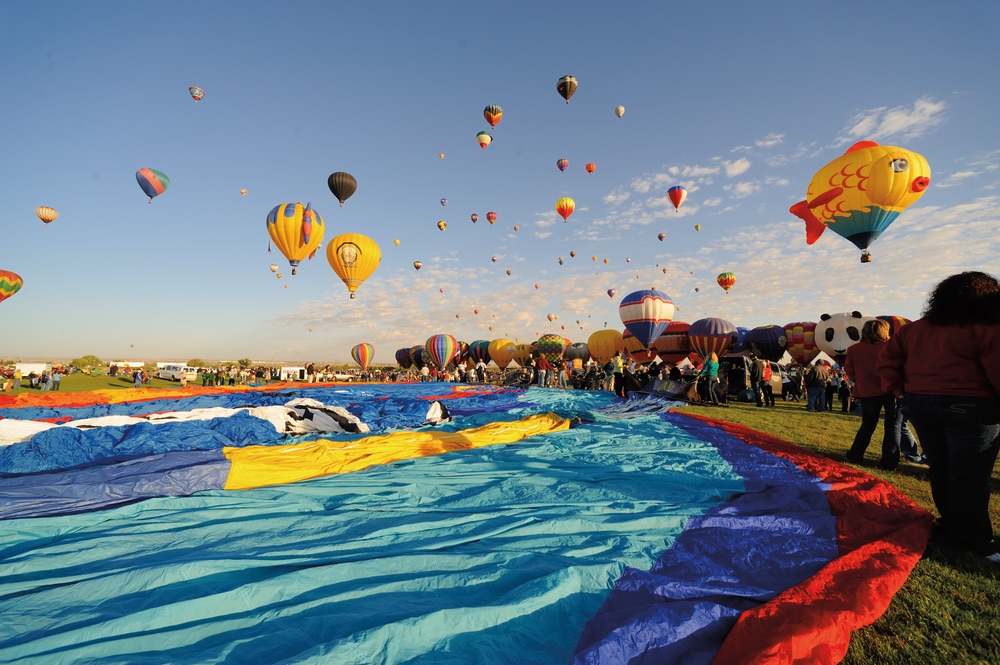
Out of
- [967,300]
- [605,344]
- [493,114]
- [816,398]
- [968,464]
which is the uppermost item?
[493,114]

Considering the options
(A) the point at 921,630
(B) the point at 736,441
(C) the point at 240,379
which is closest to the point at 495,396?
(B) the point at 736,441

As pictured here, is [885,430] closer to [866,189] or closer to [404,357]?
[866,189]

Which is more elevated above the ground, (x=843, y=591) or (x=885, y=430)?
(x=885, y=430)

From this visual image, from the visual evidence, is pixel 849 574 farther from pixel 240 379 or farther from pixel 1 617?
pixel 240 379

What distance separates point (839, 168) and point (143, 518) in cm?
1561

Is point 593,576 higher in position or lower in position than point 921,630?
higher

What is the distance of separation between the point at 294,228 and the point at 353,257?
234 centimetres

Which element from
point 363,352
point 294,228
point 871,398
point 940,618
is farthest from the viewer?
point 363,352

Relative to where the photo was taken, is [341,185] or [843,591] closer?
[843,591]

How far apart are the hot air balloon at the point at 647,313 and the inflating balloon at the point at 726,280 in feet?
25.7

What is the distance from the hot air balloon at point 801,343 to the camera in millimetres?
20797

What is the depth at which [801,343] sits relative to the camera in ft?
69.9

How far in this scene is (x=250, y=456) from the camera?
3.73 m

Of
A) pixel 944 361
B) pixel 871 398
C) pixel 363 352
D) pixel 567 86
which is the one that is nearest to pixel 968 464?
pixel 944 361
